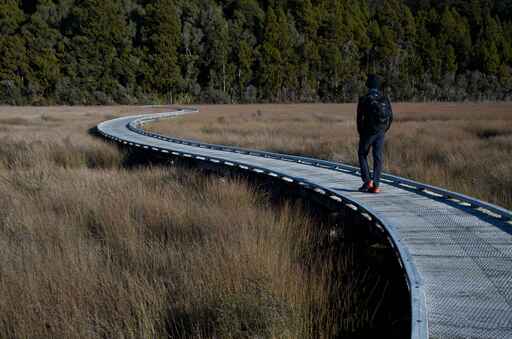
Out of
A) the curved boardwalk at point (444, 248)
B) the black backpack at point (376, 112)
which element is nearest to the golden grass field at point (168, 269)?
the curved boardwalk at point (444, 248)

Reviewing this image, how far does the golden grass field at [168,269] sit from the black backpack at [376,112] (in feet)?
5.92

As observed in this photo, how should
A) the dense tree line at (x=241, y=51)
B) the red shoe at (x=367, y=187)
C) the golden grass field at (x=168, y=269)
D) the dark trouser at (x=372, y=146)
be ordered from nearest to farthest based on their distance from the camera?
the golden grass field at (x=168, y=269)
the dark trouser at (x=372, y=146)
the red shoe at (x=367, y=187)
the dense tree line at (x=241, y=51)

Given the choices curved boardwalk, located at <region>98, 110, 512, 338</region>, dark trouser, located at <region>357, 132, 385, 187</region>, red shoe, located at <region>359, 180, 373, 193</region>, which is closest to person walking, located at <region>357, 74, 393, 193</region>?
dark trouser, located at <region>357, 132, 385, 187</region>

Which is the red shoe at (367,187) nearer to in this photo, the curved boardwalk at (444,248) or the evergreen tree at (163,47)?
the curved boardwalk at (444,248)

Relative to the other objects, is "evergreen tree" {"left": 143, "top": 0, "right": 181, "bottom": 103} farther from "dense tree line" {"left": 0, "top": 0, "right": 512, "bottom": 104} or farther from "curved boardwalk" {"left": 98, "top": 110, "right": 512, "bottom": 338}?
"curved boardwalk" {"left": 98, "top": 110, "right": 512, "bottom": 338}

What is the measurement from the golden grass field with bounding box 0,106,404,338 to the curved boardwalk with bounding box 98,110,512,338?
1.98ft

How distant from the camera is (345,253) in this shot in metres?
7.22

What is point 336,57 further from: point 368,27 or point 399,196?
point 399,196

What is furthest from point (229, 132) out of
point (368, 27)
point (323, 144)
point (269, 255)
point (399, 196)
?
point (368, 27)

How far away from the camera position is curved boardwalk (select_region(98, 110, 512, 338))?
3.83 meters

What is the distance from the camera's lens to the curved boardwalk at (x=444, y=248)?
383 centimetres

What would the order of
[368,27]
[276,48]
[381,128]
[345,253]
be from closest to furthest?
1. [345,253]
2. [381,128]
3. [276,48]
4. [368,27]

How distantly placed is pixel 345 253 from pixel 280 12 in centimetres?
6231

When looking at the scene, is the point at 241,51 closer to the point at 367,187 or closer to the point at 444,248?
the point at 367,187
